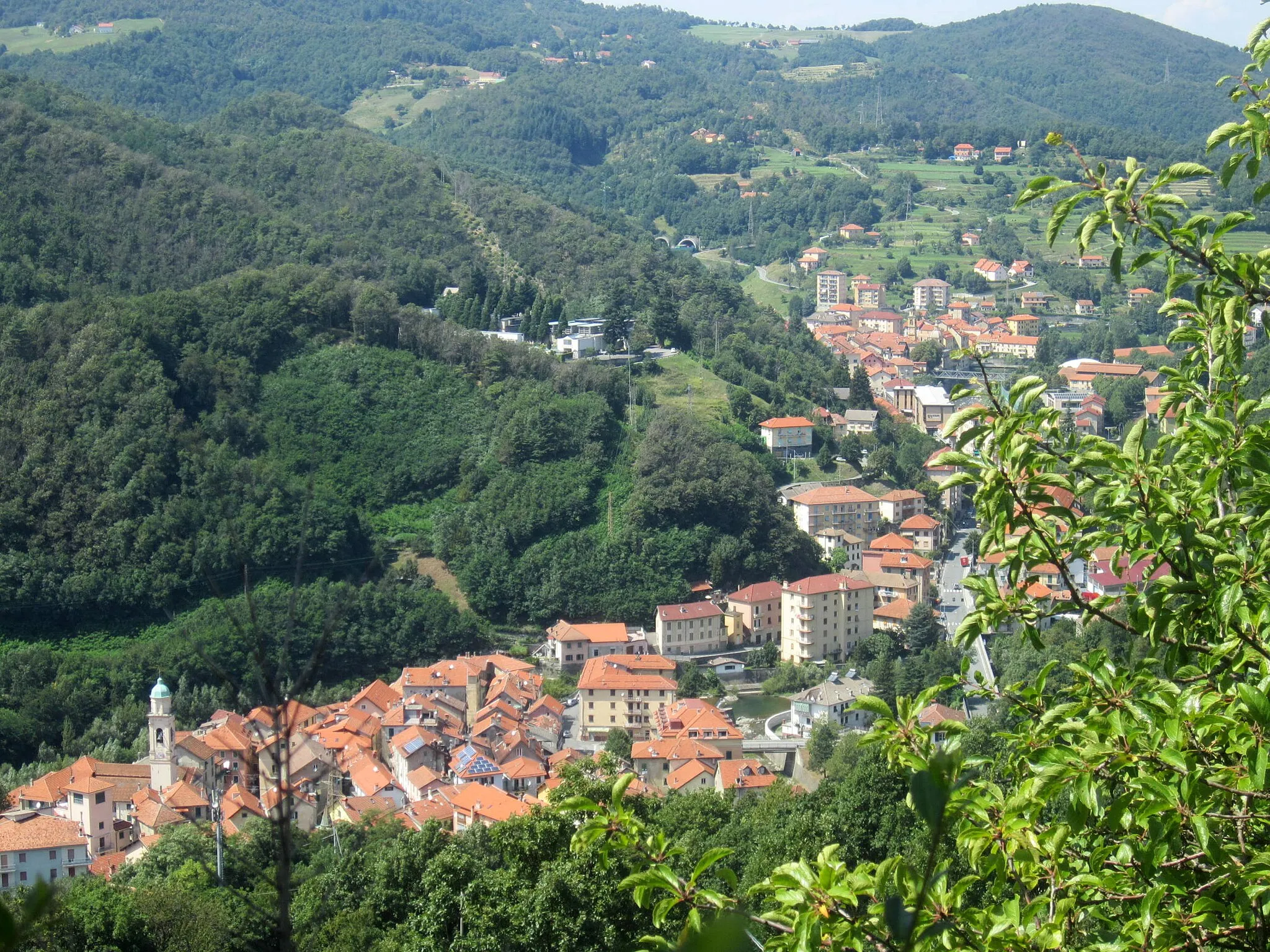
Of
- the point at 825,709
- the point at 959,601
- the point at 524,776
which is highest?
the point at 524,776

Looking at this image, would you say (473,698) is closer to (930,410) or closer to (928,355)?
(930,410)

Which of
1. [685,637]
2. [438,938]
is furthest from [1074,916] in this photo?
[685,637]

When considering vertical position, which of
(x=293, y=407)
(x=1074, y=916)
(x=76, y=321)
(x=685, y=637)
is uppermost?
(x=1074, y=916)

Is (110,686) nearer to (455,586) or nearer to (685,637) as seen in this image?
(455,586)

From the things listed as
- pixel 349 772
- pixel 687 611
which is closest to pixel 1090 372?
pixel 687 611

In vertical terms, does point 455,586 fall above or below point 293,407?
below

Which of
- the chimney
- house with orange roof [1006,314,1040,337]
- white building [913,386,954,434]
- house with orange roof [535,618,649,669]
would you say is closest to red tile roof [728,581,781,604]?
house with orange roof [535,618,649,669]
